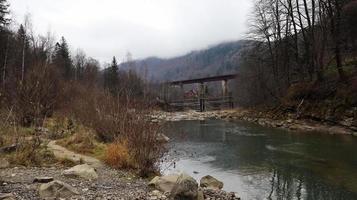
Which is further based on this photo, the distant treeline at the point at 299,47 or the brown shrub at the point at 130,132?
the distant treeline at the point at 299,47

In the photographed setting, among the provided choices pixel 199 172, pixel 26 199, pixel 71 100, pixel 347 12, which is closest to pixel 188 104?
pixel 347 12

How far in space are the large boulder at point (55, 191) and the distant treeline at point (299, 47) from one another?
26615mm

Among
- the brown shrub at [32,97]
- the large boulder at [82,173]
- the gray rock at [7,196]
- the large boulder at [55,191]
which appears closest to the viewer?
the gray rock at [7,196]

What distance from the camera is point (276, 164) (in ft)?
50.6

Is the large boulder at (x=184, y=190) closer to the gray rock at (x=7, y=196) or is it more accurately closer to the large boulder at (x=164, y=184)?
the large boulder at (x=164, y=184)

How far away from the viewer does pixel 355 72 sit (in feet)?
97.3


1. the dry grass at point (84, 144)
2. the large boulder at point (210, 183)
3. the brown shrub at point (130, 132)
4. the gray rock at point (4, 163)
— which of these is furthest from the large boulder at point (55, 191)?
the dry grass at point (84, 144)

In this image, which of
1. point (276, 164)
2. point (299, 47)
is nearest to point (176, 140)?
point (276, 164)

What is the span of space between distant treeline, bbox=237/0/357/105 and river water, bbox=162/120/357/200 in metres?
10.9

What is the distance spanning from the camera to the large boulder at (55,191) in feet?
24.3

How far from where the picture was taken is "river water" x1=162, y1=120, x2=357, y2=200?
449 inches

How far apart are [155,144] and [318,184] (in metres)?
5.24

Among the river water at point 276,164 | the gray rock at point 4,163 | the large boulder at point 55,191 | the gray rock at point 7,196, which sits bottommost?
the river water at point 276,164

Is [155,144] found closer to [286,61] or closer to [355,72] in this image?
[355,72]
